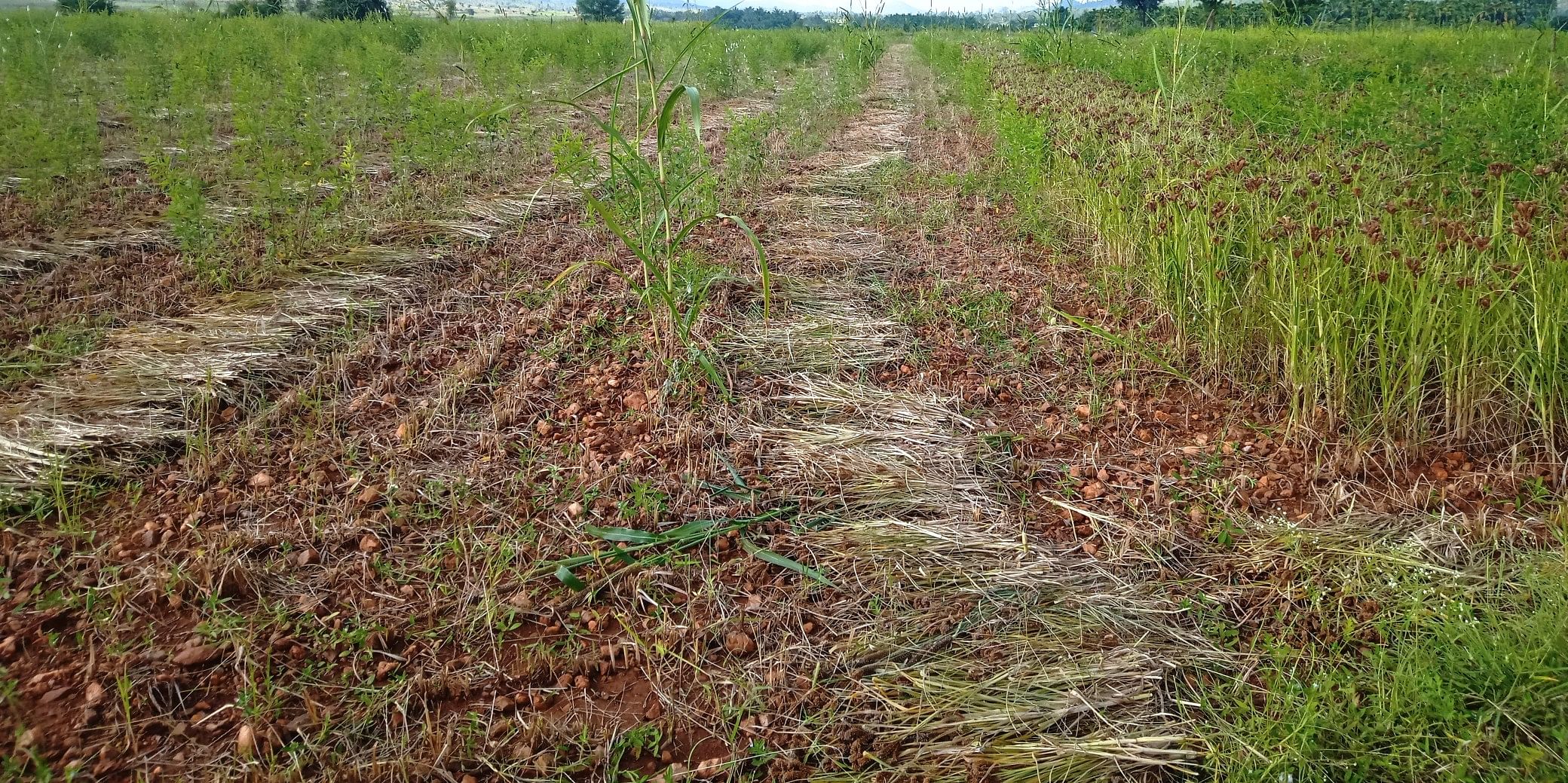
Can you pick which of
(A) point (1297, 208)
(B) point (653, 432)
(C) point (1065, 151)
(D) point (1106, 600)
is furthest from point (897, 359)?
(C) point (1065, 151)

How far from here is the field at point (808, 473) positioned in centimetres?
162

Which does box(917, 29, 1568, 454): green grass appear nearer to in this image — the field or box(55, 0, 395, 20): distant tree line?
the field

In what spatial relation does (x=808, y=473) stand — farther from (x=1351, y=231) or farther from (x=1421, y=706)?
(x=1351, y=231)

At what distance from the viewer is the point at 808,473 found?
98.7 inches

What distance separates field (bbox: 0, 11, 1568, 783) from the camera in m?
1.62

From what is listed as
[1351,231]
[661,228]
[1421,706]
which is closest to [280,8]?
[661,228]

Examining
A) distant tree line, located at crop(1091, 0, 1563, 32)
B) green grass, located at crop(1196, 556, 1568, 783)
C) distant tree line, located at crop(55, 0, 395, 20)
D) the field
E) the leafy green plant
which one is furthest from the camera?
distant tree line, located at crop(1091, 0, 1563, 32)

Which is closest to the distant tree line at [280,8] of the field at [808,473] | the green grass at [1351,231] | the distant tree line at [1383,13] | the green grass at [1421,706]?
the field at [808,473]

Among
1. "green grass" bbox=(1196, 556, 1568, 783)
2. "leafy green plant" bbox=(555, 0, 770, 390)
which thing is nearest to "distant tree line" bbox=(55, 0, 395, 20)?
"leafy green plant" bbox=(555, 0, 770, 390)

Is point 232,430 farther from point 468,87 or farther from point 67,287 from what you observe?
point 468,87

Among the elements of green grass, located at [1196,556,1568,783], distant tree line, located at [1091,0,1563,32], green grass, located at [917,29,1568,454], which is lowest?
green grass, located at [1196,556,1568,783]

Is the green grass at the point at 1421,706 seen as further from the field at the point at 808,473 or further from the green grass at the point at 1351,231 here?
the green grass at the point at 1351,231

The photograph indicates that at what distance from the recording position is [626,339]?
3.31 metres

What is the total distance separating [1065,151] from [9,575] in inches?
189
